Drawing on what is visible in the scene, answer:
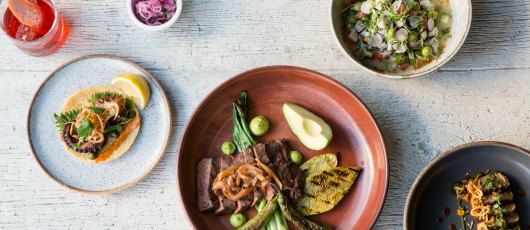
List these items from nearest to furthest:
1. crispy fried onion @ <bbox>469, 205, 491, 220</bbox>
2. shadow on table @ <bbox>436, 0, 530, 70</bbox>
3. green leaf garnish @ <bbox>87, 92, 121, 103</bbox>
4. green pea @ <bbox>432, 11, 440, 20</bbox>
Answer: crispy fried onion @ <bbox>469, 205, 491, 220</bbox> < green pea @ <bbox>432, 11, 440, 20</bbox> < green leaf garnish @ <bbox>87, 92, 121, 103</bbox> < shadow on table @ <bbox>436, 0, 530, 70</bbox>

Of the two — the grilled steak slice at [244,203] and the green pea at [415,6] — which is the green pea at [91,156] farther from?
the green pea at [415,6]

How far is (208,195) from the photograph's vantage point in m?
3.16

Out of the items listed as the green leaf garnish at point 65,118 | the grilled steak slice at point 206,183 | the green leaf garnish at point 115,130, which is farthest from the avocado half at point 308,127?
the green leaf garnish at point 65,118

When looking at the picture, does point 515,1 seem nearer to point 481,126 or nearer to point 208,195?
point 481,126

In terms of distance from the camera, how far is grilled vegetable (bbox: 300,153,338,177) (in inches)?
126

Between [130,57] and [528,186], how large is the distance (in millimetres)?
2252

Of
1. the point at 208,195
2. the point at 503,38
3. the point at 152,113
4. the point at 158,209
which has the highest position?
the point at 503,38

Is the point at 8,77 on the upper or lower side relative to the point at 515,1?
lower

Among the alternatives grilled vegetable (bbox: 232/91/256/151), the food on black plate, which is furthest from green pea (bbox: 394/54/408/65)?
grilled vegetable (bbox: 232/91/256/151)

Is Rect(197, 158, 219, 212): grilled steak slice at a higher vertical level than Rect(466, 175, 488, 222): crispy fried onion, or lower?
Result: lower

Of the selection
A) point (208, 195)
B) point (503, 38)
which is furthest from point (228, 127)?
point (503, 38)

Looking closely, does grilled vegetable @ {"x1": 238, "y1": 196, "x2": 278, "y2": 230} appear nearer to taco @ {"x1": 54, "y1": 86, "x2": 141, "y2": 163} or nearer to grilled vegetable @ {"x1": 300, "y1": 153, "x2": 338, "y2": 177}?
grilled vegetable @ {"x1": 300, "y1": 153, "x2": 338, "y2": 177}

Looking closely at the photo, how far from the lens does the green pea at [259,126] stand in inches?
125

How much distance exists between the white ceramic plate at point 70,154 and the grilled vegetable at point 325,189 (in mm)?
806
